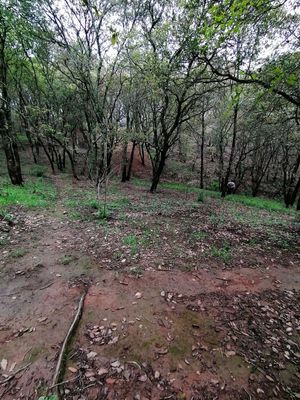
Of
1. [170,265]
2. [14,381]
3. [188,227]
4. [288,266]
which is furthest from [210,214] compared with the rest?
[14,381]

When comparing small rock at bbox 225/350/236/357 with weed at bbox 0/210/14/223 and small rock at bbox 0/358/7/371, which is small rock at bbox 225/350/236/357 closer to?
small rock at bbox 0/358/7/371

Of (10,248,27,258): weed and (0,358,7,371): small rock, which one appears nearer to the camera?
(0,358,7,371): small rock

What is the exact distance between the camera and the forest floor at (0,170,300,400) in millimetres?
2445

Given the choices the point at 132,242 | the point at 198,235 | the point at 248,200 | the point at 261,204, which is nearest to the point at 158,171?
the point at 248,200

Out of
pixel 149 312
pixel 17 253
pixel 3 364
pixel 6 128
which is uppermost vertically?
pixel 6 128

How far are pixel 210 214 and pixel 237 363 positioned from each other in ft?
23.1

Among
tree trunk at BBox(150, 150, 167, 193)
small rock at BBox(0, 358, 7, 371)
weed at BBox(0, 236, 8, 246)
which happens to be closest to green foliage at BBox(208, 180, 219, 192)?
tree trunk at BBox(150, 150, 167, 193)

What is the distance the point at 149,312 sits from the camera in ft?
11.4

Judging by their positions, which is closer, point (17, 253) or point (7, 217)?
point (17, 253)

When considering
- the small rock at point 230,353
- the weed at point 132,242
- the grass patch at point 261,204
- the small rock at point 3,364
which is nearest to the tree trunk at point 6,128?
the weed at point 132,242

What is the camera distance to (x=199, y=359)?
2719 mm

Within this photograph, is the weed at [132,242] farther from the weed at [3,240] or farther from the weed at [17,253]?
the weed at [3,240]

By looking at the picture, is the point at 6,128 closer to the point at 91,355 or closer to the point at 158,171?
the point at 158,171

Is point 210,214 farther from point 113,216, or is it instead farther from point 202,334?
point 202,334
